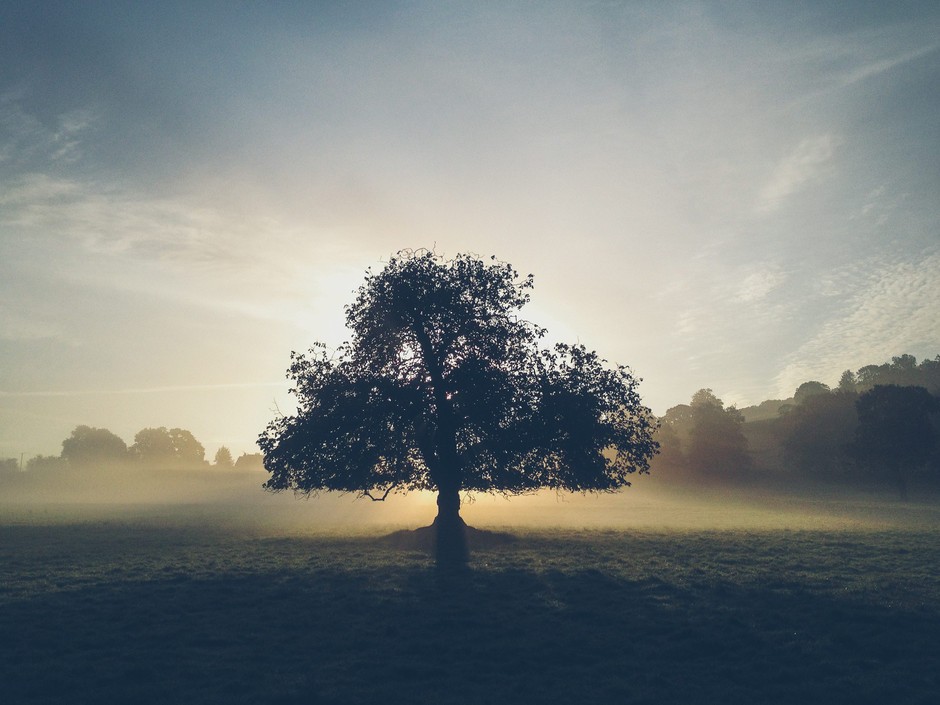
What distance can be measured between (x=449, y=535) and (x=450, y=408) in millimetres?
6764

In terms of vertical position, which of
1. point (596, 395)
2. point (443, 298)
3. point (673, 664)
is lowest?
point (673, 664)

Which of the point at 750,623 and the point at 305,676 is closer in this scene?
the point at 305,676

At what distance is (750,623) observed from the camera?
48.3 feet

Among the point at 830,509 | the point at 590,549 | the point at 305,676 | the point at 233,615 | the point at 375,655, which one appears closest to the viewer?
the point at 305,676

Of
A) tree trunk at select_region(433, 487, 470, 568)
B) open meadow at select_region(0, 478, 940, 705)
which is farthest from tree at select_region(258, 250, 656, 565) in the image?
open meadow at select_region(0, 478, 940, 705)

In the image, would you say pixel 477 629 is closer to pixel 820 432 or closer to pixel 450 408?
pixel 450 408

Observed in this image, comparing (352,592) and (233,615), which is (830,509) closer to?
(352,592)

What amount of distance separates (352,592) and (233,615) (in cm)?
358

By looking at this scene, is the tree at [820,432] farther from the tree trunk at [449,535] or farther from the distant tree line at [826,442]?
the tree trunk at [449,535]

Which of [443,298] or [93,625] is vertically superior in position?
[443,298]

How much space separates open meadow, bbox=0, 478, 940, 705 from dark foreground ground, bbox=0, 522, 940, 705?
0.06 m

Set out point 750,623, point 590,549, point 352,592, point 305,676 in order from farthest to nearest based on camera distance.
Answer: point 590,549
point 352,592
point 750,623
point 305,676

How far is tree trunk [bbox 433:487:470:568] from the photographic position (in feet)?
78.9

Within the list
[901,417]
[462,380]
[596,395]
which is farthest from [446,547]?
[901,417]
